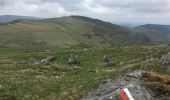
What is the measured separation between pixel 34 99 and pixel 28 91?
12.6 feet

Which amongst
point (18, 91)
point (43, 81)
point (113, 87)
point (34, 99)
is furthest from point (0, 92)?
point (113, 87)

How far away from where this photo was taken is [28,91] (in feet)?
108

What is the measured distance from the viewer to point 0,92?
31.2m

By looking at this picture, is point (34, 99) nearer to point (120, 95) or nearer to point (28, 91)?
point (28, 91)

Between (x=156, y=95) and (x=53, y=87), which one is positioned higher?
(x=156, y=95)

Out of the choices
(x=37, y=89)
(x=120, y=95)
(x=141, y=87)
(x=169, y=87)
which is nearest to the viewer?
(x=120, y=95)

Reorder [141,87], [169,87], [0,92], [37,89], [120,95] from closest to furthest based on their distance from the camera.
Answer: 1. [120,95]
2. [141,87]
3. [169,87]
4. [0,92]
5. [37,89]

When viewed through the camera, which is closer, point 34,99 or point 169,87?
point 169,87

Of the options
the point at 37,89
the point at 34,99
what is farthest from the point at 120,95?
the point at 37,89

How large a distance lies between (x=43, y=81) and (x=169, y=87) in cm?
2298

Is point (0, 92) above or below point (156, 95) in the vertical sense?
below

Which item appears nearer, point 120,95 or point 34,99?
point 120,95

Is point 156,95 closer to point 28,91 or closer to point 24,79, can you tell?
point 28,91

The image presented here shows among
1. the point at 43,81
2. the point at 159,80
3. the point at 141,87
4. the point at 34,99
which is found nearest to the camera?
the point at 141,87
